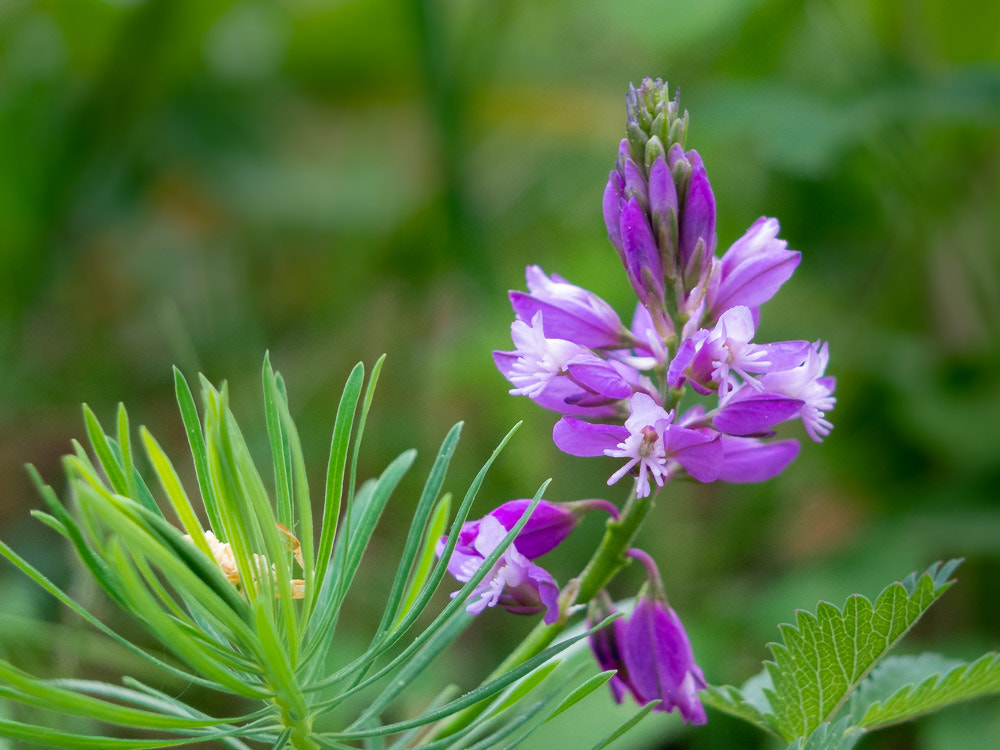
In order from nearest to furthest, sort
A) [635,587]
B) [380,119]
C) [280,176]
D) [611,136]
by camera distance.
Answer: [635,587] < [611,136] < [280,176] < [380,119]

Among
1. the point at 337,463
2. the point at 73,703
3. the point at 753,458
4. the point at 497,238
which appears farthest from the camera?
the point at 497,238

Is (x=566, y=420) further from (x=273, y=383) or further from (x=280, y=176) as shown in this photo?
(x=280, y=176)

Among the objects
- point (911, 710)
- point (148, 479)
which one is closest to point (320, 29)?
point (148, 479)

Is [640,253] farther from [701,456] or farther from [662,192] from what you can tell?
[701,456]

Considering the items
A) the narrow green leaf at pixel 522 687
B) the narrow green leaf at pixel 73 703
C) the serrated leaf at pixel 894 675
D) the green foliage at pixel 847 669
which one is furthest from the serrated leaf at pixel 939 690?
the narrow green leaf at pixel 73 703

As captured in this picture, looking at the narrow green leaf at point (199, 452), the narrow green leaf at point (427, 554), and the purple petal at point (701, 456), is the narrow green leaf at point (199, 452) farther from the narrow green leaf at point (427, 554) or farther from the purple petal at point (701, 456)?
the purple petal at point (701, 456)

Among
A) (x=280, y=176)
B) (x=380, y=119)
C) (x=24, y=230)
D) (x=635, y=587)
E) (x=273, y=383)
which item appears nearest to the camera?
(x=273, y=383)

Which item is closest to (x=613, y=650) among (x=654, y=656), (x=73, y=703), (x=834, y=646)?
(x=654, y=656)
